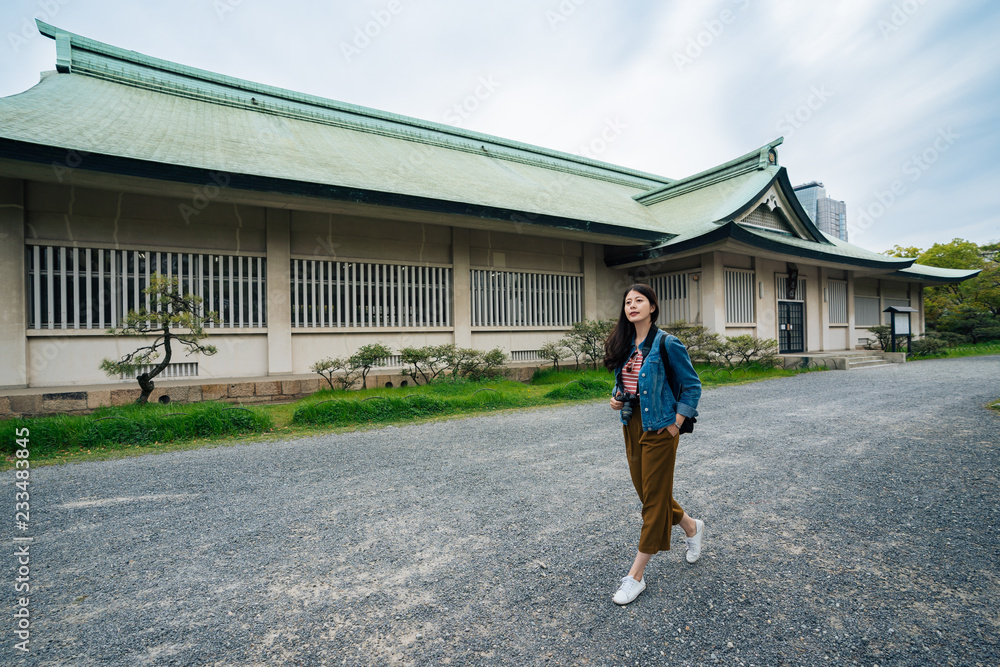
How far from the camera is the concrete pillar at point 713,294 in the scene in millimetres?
13445

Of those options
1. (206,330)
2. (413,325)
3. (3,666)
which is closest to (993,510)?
(3,666)

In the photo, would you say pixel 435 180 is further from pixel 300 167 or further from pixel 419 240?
pixel 300 167

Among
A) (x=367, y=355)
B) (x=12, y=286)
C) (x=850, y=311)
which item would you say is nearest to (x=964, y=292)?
(x=850, y=311)

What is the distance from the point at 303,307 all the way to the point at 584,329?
262 inches

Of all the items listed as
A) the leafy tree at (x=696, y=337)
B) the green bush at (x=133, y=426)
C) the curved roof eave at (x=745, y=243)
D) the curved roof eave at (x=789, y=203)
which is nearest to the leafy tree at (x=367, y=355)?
the green bush at (x=133, y=426)

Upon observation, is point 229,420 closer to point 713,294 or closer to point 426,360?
point 426,360

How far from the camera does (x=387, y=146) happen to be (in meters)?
13.1

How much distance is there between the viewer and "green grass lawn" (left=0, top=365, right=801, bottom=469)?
214 inches

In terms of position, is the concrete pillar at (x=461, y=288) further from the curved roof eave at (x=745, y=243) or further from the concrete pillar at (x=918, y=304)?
the concrete pillar at (x=918, y=304)

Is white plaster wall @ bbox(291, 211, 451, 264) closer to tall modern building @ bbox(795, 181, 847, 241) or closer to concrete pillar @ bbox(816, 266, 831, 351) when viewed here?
concrete pillar @ bbox(816, 266, 831, 351)

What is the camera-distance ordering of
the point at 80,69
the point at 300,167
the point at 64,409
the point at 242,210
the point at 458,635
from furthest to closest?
the point at 80,69 < the point at 242,210 < the point at 300,167 < the point at 64,409 < the point at 458,635

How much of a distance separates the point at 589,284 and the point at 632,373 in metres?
11.9

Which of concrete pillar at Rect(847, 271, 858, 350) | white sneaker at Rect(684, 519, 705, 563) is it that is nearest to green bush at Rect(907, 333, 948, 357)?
concrete pillar at Rect(847, 271, 858, 350)

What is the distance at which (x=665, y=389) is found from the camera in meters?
2.44
